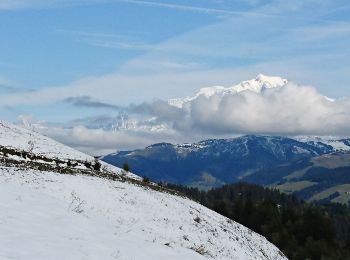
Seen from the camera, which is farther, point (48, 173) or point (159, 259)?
point (48, 173)

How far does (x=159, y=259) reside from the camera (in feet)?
77.6

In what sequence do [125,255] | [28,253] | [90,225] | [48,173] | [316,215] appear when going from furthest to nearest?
[316,215] < [48,173] < [90,225] < [125,255] < [28,253]

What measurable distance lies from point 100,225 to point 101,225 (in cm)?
12

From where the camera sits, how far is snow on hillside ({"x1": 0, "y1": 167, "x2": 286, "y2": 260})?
68.3 ft

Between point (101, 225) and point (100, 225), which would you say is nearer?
point (100, 225)

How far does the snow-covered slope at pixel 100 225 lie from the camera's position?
2083cm

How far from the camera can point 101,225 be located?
90.2 feet

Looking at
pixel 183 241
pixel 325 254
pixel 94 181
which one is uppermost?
pixel 94 181

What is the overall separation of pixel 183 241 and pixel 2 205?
41.0 feet

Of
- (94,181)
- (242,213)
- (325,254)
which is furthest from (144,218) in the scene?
(242,213)

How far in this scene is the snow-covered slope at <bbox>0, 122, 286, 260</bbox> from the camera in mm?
20828

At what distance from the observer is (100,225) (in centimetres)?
2738

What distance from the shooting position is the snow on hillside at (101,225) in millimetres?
20812

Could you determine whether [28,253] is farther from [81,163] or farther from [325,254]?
[325,254]
